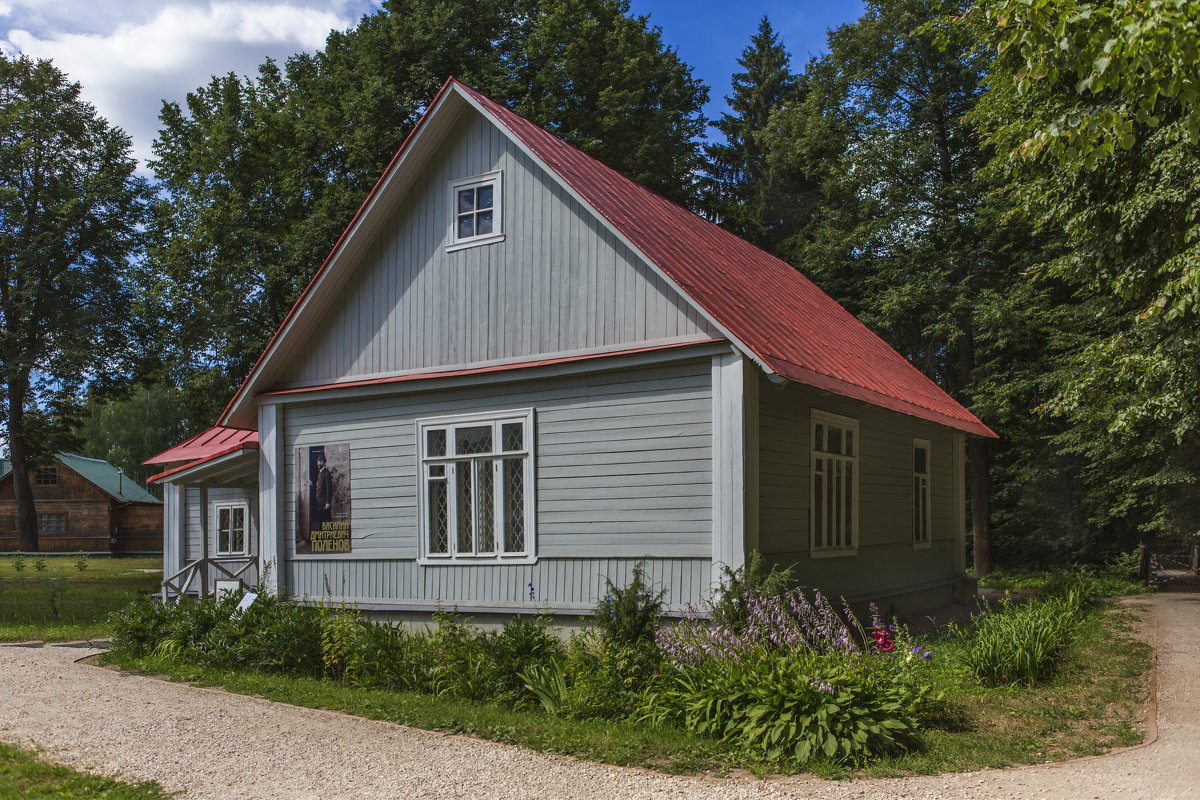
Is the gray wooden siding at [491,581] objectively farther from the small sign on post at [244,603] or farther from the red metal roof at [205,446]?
the red metal roof at [205,446]

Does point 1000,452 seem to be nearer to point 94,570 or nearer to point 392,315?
point 392,315

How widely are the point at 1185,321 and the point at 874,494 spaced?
15.8 ft

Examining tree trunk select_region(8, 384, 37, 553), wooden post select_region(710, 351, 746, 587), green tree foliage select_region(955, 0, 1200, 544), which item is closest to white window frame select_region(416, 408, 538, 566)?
wooden post select_region(710, 351, 746, 587)

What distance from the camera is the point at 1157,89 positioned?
21.1ft

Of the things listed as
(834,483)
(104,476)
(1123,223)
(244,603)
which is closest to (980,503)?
(1123,223)

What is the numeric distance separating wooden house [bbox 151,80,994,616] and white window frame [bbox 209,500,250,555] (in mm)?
8654

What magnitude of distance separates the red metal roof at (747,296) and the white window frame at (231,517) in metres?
13.1

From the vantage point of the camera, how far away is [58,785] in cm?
738

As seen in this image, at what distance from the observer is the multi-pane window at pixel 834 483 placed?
1295 cm

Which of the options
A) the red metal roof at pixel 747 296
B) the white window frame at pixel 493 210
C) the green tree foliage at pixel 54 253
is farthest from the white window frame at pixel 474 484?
the green tree foliage at pixel 54 253

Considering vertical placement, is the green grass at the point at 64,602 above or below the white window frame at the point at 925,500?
below

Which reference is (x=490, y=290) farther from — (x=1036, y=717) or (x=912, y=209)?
(x=912, y=209)

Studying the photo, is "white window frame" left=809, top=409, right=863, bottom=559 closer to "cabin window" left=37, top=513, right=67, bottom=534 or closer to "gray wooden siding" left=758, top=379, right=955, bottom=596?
"gray wooden siding" left=758, top=379, right=955, bottom=596

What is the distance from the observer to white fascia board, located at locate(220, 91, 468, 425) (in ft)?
43.9
